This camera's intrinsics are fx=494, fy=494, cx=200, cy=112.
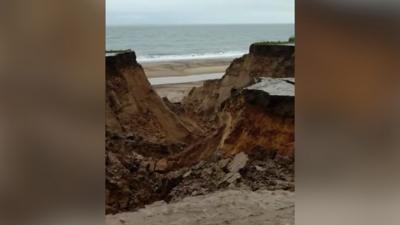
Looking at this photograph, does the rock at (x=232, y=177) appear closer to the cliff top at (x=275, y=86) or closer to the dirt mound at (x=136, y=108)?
the dirt mound at (x=136, y=108)

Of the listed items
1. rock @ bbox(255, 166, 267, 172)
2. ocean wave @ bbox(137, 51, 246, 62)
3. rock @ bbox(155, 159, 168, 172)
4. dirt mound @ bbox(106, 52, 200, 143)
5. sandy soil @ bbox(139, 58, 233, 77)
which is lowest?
rock @ bbox(255, 166, 267, 172)

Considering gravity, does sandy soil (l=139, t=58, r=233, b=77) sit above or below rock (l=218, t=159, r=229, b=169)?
above

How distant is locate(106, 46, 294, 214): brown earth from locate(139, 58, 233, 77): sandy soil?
5 centimetres

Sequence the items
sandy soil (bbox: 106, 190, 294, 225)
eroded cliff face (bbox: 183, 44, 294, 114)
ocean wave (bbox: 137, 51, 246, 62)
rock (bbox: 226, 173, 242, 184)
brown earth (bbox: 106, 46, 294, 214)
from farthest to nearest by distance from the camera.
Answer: eroded cliff face (bbox: 183, 44, 294, 114)
ocean wave (bbox: 137, 51, 246, 62)
rock (bbox: 226, 173, 242, 184)
brown earth (bbox: 106, 46, 294, 214)
sandy soil (bbox: 106, 190, 294, 225)

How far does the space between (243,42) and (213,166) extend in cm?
86

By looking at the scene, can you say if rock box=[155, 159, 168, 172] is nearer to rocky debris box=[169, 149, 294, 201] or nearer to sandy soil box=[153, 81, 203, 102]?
rocky debris box=[169, 149, 294, 201]

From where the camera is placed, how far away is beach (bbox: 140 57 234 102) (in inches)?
120

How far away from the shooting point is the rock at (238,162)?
120 inches

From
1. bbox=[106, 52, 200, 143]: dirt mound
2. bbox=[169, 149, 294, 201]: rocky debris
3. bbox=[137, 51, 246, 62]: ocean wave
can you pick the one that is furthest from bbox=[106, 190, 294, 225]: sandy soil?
bbox=[137, 51, 246, 62]: ocean wave

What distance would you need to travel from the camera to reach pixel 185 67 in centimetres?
317

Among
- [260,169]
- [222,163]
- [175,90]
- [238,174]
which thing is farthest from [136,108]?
[260,169]
